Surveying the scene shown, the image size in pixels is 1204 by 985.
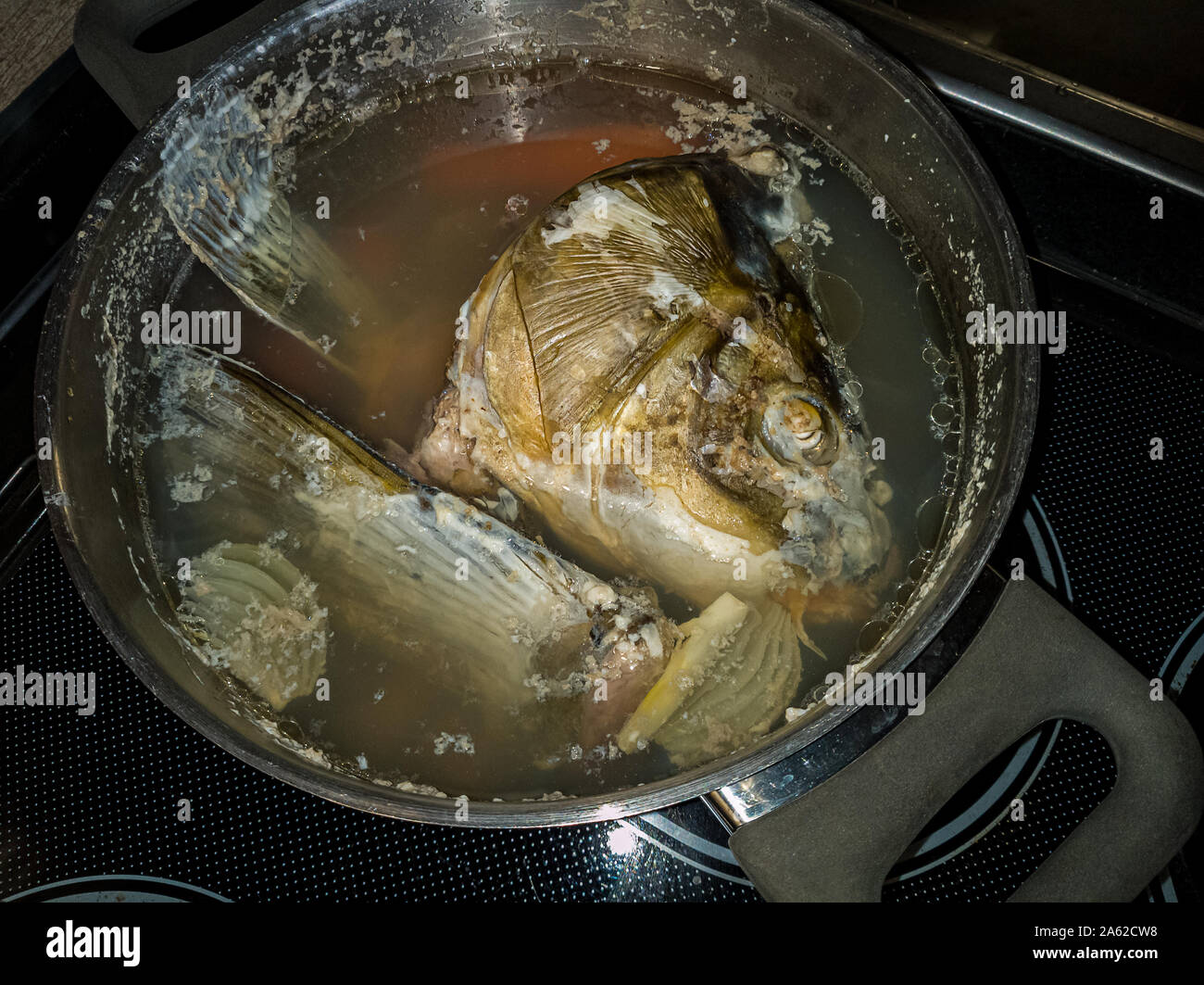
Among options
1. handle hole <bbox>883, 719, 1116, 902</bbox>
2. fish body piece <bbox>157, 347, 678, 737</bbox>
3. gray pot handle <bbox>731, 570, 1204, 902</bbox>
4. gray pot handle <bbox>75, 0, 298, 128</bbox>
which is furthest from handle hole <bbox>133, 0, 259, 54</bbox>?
handle hole <bbox>883, 719, 1116, 902</bbox>

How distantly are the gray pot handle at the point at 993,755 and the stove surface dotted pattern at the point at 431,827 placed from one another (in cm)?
18

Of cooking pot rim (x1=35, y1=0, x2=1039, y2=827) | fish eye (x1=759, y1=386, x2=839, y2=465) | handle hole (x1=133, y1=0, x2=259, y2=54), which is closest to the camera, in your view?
cooking pot rim (x1=35, y1=0, x2=1039, y2=827)

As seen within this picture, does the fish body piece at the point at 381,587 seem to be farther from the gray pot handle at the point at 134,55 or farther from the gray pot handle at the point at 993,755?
the gray pot handle at the point at 134,55

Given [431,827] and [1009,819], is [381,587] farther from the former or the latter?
[1009,819]

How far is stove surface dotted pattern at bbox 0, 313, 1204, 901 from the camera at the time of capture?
3.28ft

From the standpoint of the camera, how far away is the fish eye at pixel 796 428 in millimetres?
994

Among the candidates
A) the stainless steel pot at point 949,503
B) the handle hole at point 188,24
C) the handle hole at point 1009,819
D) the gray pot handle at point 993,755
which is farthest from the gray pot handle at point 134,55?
the handle hole at point 1009,819

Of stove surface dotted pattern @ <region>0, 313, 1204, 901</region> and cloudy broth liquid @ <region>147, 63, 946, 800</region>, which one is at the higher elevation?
cloudy broth liquid @ <region>147, 63, 946, 800</region>

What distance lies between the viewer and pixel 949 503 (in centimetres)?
106

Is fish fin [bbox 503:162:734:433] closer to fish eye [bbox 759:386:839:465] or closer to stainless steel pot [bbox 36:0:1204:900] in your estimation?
fish eye [bbox 759:386:839:465]

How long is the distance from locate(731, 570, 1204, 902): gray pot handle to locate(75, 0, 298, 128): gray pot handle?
1075mm

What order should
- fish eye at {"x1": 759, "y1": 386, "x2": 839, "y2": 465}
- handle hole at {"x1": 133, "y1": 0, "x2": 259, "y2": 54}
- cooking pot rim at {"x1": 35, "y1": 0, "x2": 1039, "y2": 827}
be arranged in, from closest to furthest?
cooking pot rim at {"x1": 35, "y1": 0, "x2": 1039, "y2": 827}, fish eye at {"x1": 759, "y1": 386, "x2": 839, "y2": 465}, handle hole at {"x1": 133, "y1": 0, "x2": 259, "y2": 54}

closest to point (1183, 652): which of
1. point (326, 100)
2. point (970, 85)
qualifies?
point (970, 85)

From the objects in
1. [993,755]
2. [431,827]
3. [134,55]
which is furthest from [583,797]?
[134,55]
